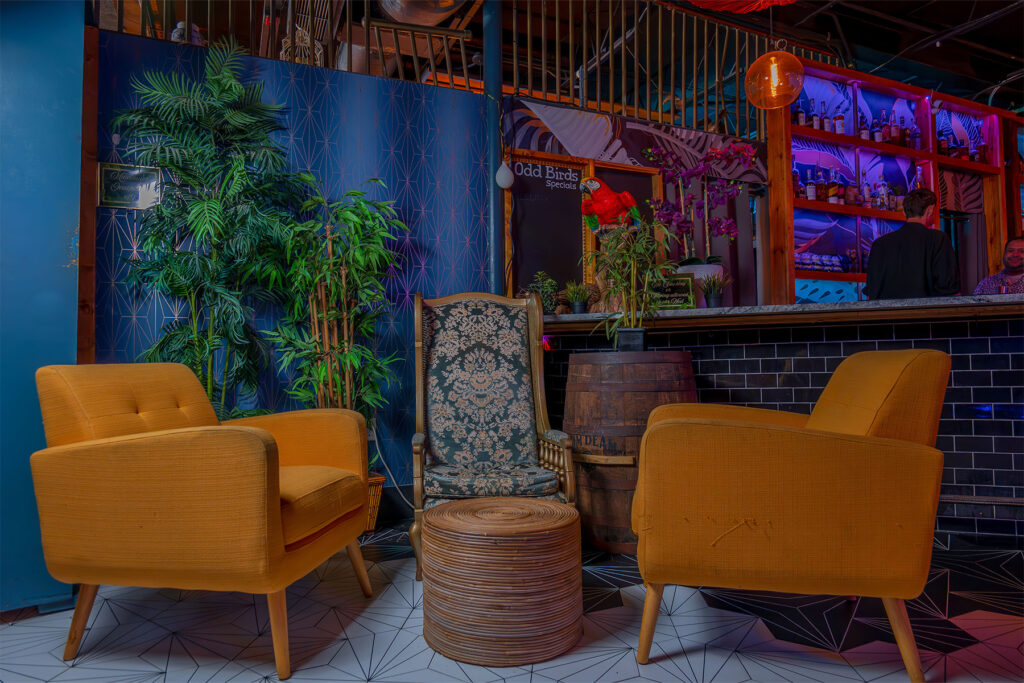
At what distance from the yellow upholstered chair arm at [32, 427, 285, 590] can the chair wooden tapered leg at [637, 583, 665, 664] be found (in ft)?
3.36

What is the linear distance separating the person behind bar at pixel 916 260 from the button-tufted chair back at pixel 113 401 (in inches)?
141

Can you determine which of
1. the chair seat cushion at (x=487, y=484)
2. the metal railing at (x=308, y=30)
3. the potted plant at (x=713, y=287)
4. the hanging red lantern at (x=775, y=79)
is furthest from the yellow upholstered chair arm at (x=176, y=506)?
the hanging red lantern at (x=775, y=79)

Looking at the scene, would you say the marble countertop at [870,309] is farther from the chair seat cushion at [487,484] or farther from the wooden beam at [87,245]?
the wooden beam at [87,245]

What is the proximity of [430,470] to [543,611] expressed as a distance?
0.85 metres

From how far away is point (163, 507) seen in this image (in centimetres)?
168

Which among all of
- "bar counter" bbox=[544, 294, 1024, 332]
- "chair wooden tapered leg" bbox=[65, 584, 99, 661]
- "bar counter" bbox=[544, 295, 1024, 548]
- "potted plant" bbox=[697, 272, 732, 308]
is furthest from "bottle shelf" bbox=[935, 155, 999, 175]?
"chair wooden tapered leg" bbox=[65, 584, 99, 661]

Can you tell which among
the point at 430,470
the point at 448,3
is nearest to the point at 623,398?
the point at 430,470

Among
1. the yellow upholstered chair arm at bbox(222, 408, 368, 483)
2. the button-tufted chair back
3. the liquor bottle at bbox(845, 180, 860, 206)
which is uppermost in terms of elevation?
the liquor bottle at bbox(845, 180, 860, 206)

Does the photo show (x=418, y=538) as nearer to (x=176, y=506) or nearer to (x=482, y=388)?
(x=482, y=388)

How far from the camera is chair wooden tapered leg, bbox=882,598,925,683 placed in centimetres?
162

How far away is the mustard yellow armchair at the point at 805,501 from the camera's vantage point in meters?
1.57

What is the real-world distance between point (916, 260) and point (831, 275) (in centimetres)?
177

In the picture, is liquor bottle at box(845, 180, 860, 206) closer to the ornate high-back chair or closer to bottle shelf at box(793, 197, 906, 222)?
bottle shelf at box(793, 197, 906, 222)

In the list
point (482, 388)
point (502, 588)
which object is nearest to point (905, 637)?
point (502, 588)
